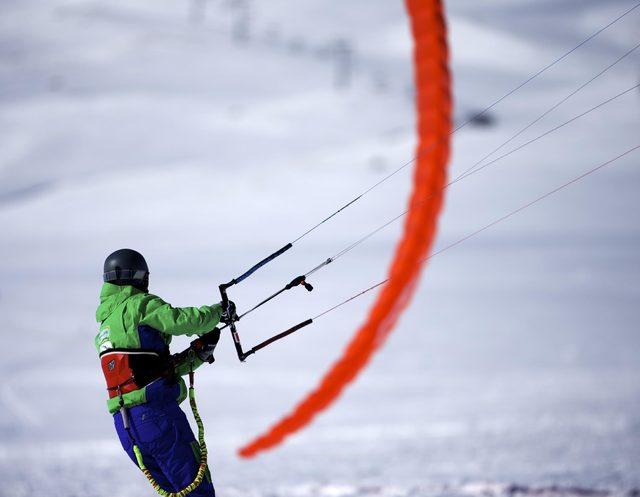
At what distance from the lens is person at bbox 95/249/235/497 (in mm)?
4234

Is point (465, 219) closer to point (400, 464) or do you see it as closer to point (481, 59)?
point (400, 464)

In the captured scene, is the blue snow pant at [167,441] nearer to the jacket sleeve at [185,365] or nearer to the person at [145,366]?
the person at [145,366]

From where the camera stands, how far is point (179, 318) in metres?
4.09

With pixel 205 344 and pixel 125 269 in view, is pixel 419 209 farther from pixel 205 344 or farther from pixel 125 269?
pixel 125 269

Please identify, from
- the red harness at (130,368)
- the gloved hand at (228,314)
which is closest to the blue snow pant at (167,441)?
the red harness at (130,368)

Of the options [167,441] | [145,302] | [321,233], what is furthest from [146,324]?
[321,233]

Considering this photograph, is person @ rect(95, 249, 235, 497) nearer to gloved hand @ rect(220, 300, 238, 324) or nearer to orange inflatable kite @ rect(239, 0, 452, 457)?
gloved hand @ rect(220, 300, 238, 324)

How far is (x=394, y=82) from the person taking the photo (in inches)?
1553

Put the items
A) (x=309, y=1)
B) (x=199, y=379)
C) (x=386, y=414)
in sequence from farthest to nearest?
(x=309, y=1)
(x=199, y=379)
(x=386, y=414)

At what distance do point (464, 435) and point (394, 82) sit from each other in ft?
104

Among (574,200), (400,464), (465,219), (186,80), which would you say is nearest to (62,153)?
(186,80)

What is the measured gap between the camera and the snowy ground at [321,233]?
358 inches

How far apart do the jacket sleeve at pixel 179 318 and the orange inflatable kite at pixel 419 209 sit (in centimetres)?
173

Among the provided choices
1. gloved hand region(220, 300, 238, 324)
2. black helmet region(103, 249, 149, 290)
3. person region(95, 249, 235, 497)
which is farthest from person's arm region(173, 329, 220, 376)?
black helmet region(103, 249, 149, 290)
